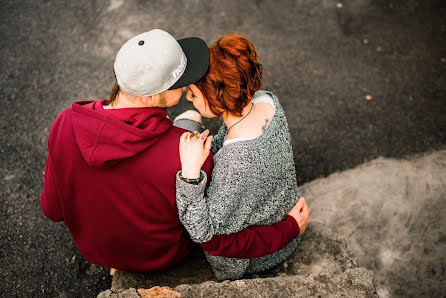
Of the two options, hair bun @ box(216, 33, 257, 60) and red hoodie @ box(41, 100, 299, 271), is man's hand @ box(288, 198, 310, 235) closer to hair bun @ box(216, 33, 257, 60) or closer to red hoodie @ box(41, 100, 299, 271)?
red hoodie @ box(41, 100, 299, 271)

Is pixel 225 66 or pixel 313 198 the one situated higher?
pixel 225 66

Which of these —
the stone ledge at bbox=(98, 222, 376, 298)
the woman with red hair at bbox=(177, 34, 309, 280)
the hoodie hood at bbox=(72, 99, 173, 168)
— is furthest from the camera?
the stone ledge at bbox=(98, 222, 376, 298)

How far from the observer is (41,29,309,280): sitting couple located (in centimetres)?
188

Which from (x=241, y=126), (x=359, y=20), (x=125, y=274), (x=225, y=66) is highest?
(x=225, y=66)

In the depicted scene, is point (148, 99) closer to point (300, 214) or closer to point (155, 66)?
point (155, 66)

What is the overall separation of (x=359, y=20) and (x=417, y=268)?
3055 mm

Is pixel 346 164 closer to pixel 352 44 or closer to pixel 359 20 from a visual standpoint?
pixel 352 44

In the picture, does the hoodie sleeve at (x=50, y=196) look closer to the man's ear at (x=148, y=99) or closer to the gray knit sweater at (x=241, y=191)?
the man's ear at (x=148, y=99)

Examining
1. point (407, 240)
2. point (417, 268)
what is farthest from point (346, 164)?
point (417, 268)

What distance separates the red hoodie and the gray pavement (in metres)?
0.94

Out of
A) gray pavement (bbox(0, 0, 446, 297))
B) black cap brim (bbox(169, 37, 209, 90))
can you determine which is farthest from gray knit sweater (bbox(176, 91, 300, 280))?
gray pavement (bbox(0, 0, 446, 297))

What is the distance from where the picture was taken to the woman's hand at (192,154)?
6.16 feet

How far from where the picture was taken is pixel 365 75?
416 centimetres

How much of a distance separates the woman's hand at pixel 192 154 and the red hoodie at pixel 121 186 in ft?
0.20
